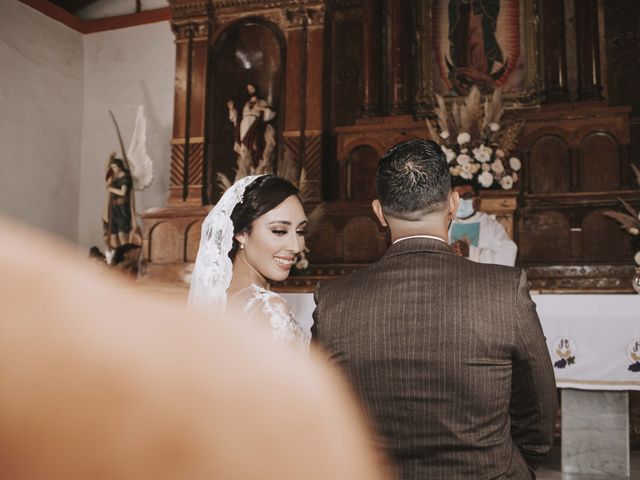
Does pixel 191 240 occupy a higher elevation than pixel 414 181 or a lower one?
higher

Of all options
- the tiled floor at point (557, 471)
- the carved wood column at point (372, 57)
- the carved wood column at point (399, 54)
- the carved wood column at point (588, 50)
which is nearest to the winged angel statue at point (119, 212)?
the carved wood column at point (372, 57)

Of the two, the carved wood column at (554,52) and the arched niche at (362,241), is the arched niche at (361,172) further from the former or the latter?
the carved wood column at (554,52)

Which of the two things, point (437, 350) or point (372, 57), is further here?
point (372, 57)

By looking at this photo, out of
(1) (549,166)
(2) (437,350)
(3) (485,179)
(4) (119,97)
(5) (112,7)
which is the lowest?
(2) (437,350)

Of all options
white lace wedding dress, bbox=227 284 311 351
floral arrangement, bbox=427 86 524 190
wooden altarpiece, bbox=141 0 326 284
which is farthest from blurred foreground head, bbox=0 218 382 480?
wooden altarpiece, bbox=141 0 326 284

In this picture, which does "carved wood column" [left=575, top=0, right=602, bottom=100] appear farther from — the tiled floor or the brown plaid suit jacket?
the brown plaid suit jacket

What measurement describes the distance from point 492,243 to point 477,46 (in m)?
3.60

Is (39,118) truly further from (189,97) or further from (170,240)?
(170,240)

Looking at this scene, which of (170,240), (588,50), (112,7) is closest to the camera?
(588,50)

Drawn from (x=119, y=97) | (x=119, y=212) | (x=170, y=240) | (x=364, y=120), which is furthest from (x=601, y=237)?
(x=119, y=97)

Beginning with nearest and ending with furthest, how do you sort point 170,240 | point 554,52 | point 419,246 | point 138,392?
point 138,392 → point 419,246 → point 554,52 → point 170,240

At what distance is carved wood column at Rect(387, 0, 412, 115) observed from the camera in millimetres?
7875

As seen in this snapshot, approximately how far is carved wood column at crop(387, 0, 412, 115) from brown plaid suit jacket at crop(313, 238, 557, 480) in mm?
6367

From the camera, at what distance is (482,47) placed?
792 centimetres
